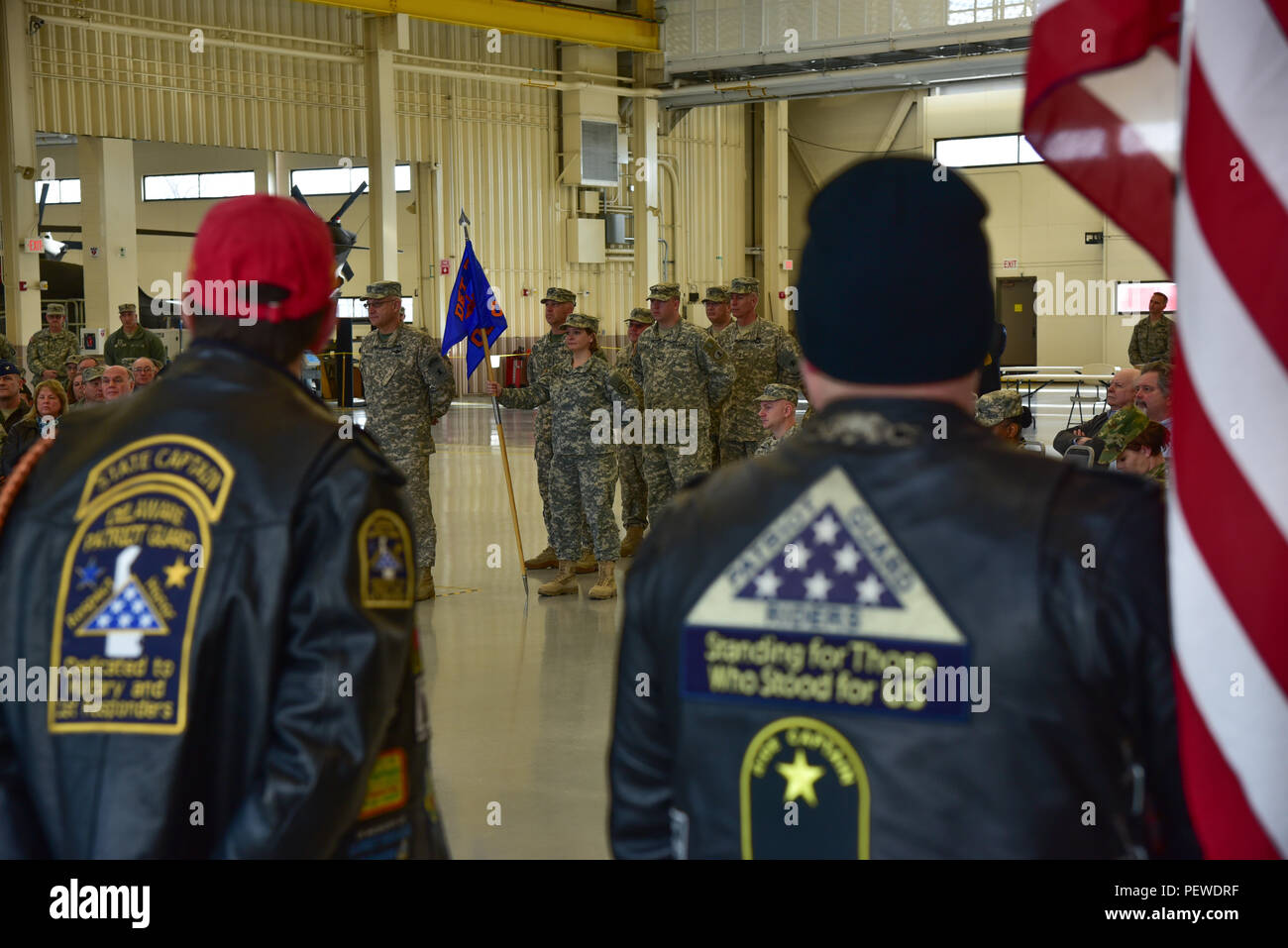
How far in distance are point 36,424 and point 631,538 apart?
168 inches

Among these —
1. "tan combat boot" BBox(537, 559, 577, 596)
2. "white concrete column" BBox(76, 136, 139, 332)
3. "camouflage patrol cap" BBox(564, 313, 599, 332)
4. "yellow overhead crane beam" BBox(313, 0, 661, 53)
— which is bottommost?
"tan combat boot" BBox(537, 559, 577, 596)

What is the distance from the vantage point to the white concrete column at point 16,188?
52.9 feet

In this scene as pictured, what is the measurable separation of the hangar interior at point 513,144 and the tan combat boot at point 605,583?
55 cm

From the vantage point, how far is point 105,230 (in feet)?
59.8

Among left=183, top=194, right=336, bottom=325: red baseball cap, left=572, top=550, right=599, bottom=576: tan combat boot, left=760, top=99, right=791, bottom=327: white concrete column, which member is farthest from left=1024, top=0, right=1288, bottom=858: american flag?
left=760, top=99, right=791, bottom=327: white concrete column

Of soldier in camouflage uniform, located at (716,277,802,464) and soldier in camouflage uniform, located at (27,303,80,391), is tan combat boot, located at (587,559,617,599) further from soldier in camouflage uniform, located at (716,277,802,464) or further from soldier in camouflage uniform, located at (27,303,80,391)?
soldier in camouflage uniform, located at (27,303,80,391)

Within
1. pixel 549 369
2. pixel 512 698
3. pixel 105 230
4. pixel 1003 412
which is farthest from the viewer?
pixel 105 230

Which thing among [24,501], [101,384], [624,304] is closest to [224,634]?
[24,501]

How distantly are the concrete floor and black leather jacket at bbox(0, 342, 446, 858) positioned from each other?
214cm

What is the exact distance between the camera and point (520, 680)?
6684 millimetres

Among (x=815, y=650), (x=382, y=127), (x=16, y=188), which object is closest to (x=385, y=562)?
(x=815, y=650)

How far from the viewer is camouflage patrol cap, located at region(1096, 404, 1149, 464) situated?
16.9ft

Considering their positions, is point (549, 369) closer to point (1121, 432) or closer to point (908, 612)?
point (1121, 432)

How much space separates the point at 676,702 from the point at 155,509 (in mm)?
791
